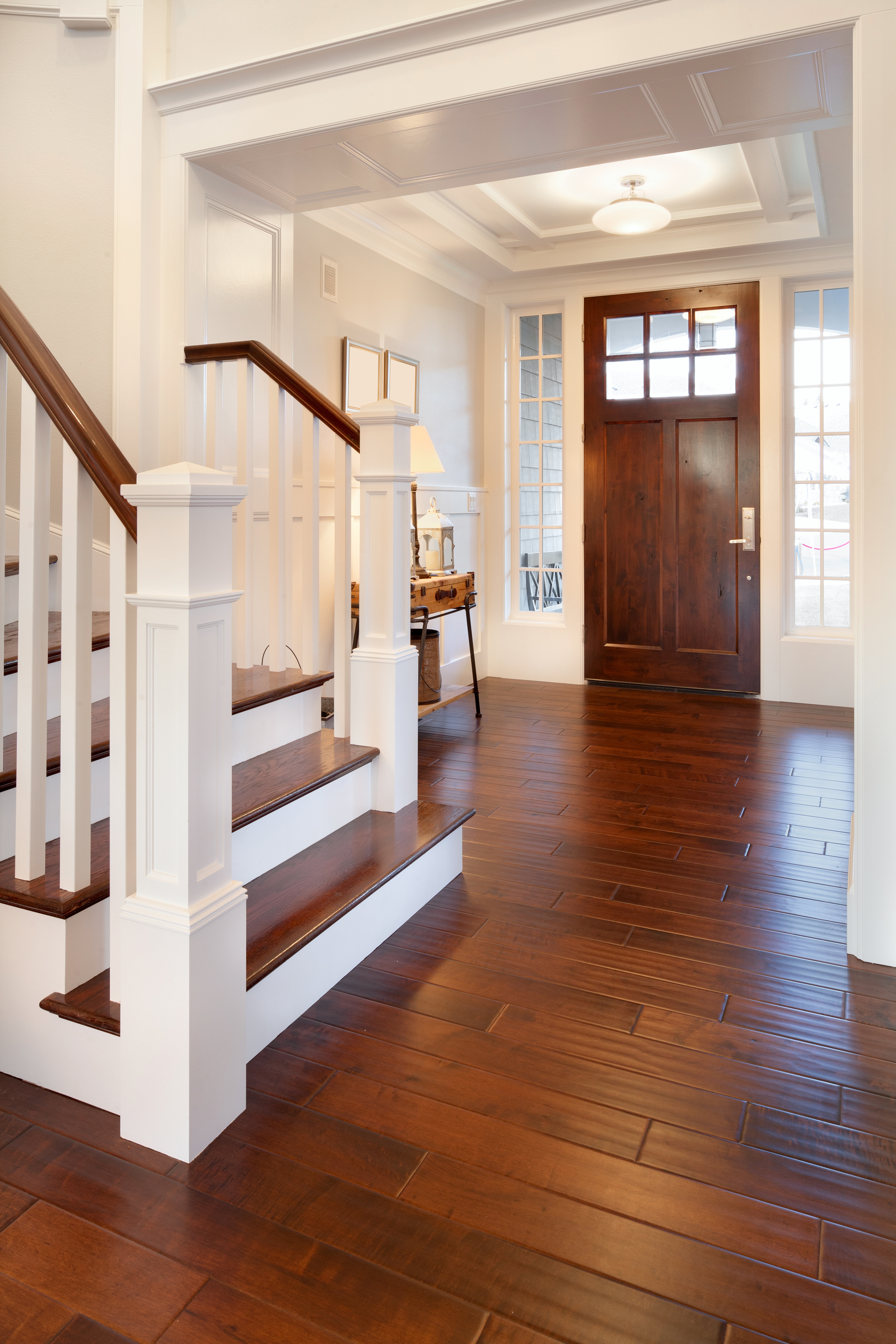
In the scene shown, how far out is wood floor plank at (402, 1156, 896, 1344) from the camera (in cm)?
126

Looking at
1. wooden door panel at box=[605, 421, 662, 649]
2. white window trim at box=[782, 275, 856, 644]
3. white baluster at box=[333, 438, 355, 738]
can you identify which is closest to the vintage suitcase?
wooden door panel at box=[605, 421, 662, 649]

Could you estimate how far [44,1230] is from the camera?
140cm

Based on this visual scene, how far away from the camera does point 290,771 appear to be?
247 centimetres

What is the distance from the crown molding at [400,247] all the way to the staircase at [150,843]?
8.24ft

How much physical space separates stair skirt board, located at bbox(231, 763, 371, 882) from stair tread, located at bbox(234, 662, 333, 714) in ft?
0.16

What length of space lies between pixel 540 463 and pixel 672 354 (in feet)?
3.59

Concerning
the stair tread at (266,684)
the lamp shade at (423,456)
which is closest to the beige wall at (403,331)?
the lamp shade at (423,456)

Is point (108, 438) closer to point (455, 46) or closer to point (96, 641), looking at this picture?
point (96, 641)

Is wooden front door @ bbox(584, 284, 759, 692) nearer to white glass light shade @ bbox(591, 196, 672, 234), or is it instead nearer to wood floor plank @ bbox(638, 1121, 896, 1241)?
white glass light shade @ bbox(591, 196, 672, 234)

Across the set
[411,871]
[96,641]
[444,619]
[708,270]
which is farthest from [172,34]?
[708,270]

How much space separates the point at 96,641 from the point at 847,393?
15.7 ft

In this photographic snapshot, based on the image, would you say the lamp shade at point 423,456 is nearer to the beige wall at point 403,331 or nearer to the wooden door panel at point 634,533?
the beige wall at point 403,331

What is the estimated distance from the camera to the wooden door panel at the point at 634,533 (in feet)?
19.5

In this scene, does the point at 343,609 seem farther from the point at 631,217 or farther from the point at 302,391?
the point at 631,217
